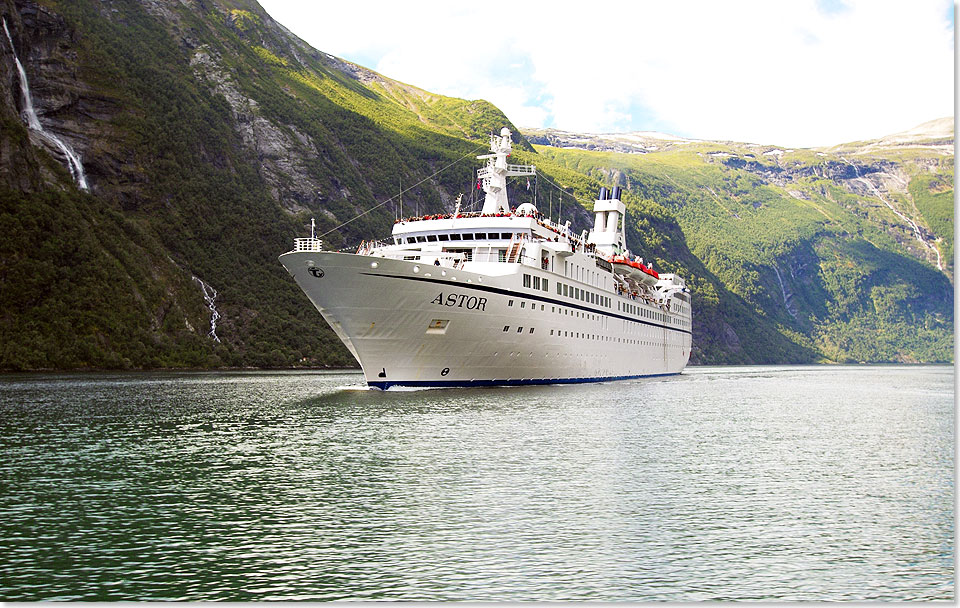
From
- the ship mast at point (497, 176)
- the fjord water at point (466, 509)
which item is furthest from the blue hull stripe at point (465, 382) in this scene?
the ship mast at point (497, 176)

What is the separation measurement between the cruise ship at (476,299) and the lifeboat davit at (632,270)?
2.83 meters

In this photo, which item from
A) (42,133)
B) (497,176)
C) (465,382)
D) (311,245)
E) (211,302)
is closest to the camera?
(311,245)

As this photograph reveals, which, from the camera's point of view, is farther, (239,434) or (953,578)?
(239,434)

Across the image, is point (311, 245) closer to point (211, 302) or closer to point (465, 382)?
point (465, 382)

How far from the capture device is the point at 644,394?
56281mm

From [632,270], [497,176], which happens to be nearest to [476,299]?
[497,176]

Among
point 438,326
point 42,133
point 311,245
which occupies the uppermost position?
point 42,133

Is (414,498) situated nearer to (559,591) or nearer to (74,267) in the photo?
(559,591)

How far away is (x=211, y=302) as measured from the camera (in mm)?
122062

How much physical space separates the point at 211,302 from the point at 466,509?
112205 millimetres

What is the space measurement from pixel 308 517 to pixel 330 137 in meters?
192

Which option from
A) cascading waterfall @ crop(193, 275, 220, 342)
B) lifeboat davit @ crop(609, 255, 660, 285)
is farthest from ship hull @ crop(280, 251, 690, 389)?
cascading waterfall @ crop(193, 275, 220, 342)

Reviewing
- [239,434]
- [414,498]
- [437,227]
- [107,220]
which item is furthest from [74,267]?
[414,498]

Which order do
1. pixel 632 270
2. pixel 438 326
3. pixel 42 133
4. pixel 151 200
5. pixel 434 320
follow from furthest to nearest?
1. pixel 151 200
2. pixel 42 133
3. pixel 632 270
4. pixel 438 326
5. pixel 434 320
